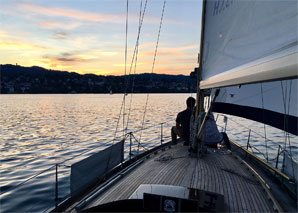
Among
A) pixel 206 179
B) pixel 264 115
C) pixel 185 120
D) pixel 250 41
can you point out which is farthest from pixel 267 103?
pixel 250 41

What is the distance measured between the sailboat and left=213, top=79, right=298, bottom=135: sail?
3 centimetres

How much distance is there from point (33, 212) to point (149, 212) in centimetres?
501

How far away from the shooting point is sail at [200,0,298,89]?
2207mm

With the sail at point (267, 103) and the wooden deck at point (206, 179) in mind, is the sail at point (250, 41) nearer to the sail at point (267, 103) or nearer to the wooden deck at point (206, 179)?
the sail at point (267, 103)

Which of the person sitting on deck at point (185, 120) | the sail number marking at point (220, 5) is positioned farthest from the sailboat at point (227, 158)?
the person sitting on deck at point (185, 120)

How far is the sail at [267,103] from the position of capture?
5133 mm

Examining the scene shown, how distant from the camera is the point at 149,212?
3295 millimetres

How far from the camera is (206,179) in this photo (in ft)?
14.8

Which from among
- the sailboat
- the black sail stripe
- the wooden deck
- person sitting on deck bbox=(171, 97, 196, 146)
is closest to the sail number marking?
the sailboat

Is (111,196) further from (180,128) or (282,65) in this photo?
(180,128)

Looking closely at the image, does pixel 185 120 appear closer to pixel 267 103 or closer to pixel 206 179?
pixel 267 103

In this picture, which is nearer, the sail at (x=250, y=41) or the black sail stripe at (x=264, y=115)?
the sail at (x=250, y=41)

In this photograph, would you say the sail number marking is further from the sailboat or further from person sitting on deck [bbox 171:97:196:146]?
person sitting on deck [bbox 171:97:196:146]

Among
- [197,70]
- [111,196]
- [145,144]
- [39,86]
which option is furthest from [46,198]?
[39,86]
